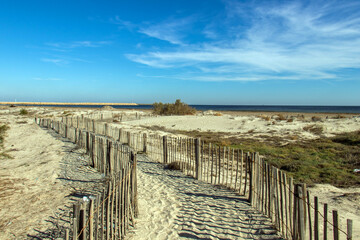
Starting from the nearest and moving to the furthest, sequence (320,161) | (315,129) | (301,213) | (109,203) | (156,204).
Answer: (301,213), (109,203), (156,204), (320,161), (315,129)

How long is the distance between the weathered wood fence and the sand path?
39 centimetres

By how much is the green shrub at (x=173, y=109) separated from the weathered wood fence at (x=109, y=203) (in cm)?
2800

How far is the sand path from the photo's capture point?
4.44 metres

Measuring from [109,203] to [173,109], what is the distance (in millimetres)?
34163

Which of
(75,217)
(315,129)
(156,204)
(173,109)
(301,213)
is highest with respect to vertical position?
(173,109)

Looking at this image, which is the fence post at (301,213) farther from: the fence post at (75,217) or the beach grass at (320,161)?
the beach grass at (320,161)

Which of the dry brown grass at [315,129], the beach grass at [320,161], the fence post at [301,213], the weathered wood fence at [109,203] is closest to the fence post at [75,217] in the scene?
the weathered wood fence at [109,203]

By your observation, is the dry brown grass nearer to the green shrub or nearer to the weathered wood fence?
the weathered wood fence

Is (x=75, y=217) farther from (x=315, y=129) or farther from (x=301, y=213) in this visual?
(x=315, y=129)

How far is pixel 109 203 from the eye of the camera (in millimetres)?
3766

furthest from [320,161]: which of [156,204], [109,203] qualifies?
[109,203]

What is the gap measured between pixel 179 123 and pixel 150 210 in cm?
2049

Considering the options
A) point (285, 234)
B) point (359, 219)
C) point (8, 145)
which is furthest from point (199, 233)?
point (8, 145)

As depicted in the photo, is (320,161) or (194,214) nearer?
(194,214)
